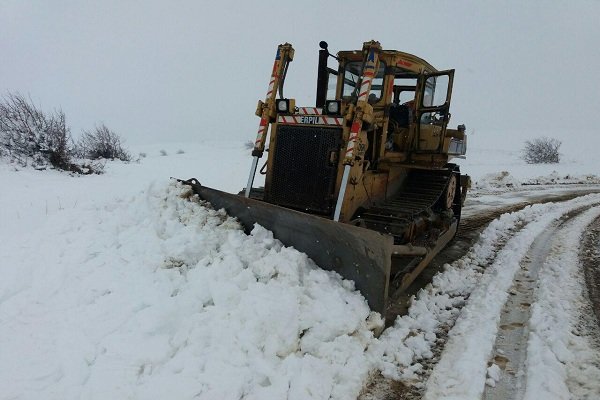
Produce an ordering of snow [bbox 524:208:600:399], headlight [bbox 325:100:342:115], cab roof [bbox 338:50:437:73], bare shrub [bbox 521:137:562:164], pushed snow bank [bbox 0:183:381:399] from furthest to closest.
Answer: bare shrub [bbox 521:137:562:164] < cab roof [bbox 338:50:437:73] < headlight [bbox 325:100:342:115] < snow [bbox 524:208:600:399] < pushed snow bank [bbox 0:183:381:399]

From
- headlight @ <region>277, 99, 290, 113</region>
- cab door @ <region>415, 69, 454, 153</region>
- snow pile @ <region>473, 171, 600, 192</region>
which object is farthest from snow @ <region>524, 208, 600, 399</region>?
snow pile @ <region>473, 171, 600, 192</region>

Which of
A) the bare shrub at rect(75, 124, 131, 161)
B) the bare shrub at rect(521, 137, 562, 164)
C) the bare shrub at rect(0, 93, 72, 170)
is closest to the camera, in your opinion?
the bare shrub at rect(0, 93, 72, 170)

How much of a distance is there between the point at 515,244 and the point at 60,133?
1026 centimetres

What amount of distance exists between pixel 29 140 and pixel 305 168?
8.15 meters

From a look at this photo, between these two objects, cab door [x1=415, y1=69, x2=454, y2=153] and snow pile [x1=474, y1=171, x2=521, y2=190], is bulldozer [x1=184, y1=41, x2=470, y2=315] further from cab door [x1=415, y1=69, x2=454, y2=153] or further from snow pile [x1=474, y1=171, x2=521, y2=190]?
snow pile [x1=474, y1=171, x2=521, y2=190]

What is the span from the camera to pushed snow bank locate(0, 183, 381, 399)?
8.38 ft

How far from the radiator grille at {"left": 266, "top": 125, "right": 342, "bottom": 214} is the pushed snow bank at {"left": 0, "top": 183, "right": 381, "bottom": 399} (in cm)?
96

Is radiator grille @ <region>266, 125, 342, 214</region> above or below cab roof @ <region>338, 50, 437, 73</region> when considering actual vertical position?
below

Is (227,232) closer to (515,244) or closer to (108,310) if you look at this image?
(108,310)

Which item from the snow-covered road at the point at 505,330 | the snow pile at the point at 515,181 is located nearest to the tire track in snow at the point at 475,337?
the snow-covered road at the point at 505,330

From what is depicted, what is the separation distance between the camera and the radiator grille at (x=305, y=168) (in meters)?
4.82

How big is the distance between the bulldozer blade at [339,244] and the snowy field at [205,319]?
0.12 meters

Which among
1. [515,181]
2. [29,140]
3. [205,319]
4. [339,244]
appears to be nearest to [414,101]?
[339,244]

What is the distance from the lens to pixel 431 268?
5410mm
